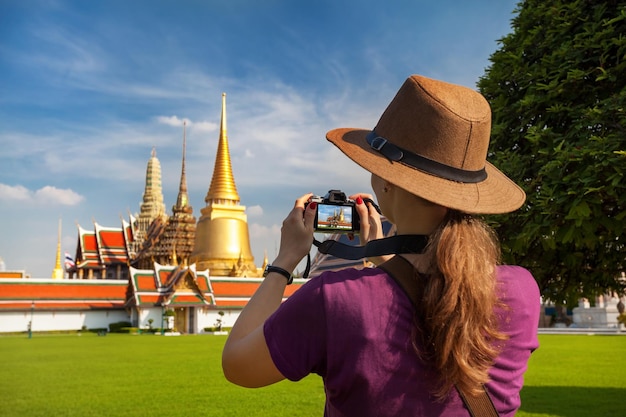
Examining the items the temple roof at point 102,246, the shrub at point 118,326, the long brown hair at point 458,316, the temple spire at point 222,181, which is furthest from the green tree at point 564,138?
the temple roof at point 102,246

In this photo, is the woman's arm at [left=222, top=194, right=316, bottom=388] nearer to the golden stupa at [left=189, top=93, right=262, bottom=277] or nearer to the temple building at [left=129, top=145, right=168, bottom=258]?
the golden stupa at [left=189, top=93, right=262, bottom=277]

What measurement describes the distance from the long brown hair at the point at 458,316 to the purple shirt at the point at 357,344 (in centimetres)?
5

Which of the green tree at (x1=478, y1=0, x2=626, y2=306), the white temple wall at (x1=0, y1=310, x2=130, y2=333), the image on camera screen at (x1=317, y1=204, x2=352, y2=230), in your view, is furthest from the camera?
the white temple wall at (x1=0, y1=310, x2=130, y2=333)

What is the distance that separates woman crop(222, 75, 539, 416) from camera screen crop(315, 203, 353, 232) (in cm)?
11

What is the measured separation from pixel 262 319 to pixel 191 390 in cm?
1033

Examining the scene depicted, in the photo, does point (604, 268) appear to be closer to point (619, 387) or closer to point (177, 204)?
point (619, 387)

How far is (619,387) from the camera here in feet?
38.0

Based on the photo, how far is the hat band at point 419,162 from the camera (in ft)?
6.10

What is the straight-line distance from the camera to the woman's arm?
64.7 inches

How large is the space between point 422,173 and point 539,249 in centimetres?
485

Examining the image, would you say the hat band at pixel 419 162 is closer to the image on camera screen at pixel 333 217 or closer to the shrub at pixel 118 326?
the image on camera screen at pixel 333 217

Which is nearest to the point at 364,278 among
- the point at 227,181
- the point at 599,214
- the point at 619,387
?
the point at 599,214

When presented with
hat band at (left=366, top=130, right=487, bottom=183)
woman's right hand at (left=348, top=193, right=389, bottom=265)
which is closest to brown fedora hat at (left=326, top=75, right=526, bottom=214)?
hat band at (left=366, top=130, right=487, bottom=183)

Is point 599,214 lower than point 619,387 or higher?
higher
